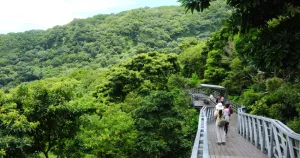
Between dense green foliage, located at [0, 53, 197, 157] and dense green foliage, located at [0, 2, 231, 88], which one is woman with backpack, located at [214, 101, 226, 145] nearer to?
dense green foliage, located at [0, 53, 197, 157]

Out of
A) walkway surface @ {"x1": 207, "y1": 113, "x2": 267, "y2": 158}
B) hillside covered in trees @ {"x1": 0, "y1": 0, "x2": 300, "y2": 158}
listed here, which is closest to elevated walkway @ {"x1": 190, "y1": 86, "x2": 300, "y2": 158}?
walkway surface @ {"x1": 207, "y1": 113, "x2": 267, "y2": 158}

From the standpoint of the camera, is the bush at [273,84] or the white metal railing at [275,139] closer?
the white metal railing at [275,139]

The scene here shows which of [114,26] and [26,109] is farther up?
[114,26]

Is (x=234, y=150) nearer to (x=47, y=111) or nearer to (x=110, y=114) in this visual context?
(x=47, y=111)

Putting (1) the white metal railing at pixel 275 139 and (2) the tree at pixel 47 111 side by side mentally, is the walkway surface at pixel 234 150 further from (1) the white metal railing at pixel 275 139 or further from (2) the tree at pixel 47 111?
(2) the tree at pixel 47 111

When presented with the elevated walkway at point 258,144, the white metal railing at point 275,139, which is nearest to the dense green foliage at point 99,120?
the elevated walkway at point 258,144

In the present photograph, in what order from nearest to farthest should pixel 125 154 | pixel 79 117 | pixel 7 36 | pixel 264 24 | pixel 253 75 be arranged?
pixel 264 24
pixel 79 117
pixel 125 154
pixel 253 75
pixel 7 36

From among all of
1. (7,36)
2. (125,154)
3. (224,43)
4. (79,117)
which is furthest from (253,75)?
(7,36)

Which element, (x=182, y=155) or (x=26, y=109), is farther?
(x=182, y=155)

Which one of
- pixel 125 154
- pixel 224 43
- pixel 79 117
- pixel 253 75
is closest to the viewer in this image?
pixel 79 117

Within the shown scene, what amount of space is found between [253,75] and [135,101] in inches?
453

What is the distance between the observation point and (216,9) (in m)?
117

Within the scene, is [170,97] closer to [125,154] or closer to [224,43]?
[125,154]

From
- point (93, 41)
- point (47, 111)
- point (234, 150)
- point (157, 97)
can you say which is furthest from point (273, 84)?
point (93, 41)
